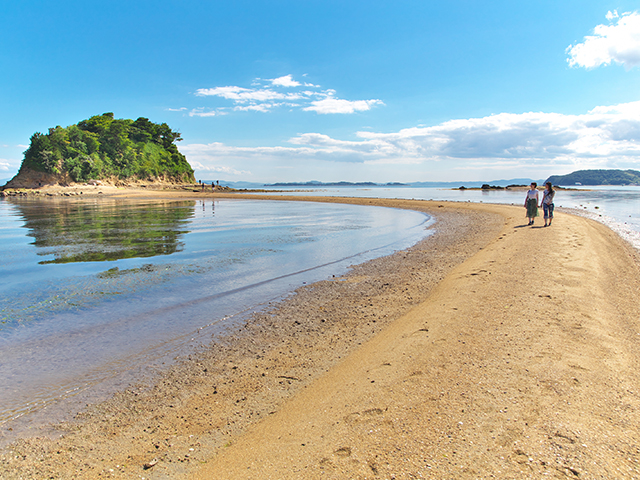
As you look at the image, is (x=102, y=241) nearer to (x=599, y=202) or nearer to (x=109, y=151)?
(x=599, y=202)

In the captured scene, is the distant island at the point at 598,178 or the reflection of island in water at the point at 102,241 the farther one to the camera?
the distant island at the point at 598,178

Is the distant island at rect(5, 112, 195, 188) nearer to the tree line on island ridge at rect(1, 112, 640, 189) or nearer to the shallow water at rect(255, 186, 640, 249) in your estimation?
the tree line on island ridge at rect(1, 112, 640, 189)

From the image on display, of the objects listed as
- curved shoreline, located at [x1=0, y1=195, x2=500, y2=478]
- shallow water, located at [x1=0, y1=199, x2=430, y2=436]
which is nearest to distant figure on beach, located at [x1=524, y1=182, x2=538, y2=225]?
shallow water, located at [x1=0, y1=199, x2=430, y2=436]

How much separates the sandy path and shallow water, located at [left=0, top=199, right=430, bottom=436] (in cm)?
279

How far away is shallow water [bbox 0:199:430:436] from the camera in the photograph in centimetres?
479

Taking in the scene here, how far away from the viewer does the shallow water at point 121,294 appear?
4.79m

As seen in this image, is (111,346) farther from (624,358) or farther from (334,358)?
(624,358)

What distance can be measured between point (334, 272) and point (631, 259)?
9.56 meters

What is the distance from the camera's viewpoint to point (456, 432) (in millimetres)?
2969

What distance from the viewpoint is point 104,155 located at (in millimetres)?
82688

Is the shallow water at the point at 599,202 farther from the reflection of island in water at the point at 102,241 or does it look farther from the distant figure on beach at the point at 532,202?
the reflection of island in water at the point at 102,241

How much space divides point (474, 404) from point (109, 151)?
102m

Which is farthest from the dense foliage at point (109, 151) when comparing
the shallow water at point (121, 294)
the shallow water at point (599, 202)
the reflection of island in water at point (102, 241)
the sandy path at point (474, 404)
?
the sandy path at point (474, 404)

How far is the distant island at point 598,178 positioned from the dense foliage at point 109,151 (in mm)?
189806
